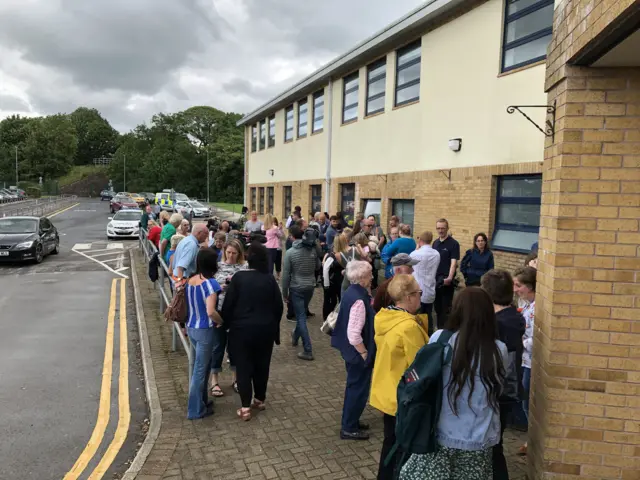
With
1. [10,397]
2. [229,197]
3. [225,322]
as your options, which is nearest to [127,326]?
[10,397]

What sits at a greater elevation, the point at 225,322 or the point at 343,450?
the point at 225,322

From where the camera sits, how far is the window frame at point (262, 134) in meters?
27.0

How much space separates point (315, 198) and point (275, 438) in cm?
1545

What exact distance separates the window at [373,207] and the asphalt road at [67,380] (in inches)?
272

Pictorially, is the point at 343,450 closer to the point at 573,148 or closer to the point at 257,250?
the point at 257,250

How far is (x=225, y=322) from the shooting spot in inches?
198

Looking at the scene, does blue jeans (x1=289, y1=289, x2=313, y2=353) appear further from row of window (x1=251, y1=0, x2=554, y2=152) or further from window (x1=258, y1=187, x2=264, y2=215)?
window (x1=258, y1=187, x2=264, y2=215)

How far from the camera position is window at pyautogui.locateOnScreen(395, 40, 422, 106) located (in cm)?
1261

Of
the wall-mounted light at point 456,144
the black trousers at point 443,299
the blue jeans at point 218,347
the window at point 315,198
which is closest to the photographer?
the blue jeans at point 218,347

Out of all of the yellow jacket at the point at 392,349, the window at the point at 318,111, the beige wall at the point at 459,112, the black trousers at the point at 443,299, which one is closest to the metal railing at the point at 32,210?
the window at the point at 318,111

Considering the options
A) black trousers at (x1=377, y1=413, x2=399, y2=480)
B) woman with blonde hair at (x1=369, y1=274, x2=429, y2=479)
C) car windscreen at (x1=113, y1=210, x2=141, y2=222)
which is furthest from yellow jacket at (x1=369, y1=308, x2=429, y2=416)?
car windscreen at (x1=113, y1=210, x2=141, y2=222)

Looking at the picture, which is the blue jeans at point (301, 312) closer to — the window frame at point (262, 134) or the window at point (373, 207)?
the window at point (373, 207)

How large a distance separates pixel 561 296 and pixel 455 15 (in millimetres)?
9276

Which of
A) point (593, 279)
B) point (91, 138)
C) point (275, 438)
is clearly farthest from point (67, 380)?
point (91, 138)
